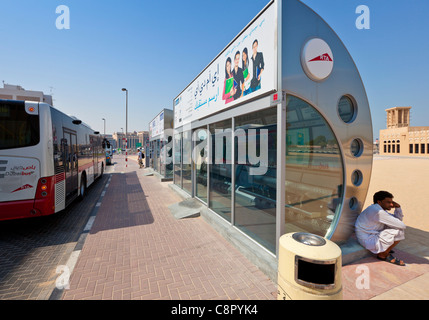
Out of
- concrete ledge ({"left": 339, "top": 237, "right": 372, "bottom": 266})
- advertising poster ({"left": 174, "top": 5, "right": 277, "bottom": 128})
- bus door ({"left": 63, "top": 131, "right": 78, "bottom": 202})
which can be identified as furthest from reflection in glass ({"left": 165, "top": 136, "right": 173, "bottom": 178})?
concrete ledge ({"left": 339, "top": 237, "right": 372, "bottom": 266})

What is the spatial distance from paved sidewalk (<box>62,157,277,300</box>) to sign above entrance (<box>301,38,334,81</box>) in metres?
3.31

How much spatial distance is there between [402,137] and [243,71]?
71948mm

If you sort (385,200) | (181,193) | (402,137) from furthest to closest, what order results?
1. (402,137)
2. (181,193)
3. (385,200)

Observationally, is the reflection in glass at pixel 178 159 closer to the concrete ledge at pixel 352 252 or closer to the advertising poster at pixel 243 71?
the advertising poster at pixel 243 71

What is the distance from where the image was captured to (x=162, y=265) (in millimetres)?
3707

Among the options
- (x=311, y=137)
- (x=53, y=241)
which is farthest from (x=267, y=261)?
(x=53, y=241)

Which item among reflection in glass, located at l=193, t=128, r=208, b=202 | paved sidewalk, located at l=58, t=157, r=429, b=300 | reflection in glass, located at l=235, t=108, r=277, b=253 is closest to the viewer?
paved sidewalk, located at l=58, t=157, r=429, b=300

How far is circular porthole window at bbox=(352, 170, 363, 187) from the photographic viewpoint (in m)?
4.16

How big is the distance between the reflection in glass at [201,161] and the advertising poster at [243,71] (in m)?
0.65

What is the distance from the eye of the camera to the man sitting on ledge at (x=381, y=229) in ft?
11.8

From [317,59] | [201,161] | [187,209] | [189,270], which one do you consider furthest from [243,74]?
[187,209]

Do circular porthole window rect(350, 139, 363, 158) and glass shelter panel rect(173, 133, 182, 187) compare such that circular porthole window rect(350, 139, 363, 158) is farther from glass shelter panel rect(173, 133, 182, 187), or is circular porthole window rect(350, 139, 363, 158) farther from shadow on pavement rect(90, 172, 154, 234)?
glass shelter panel rect(173, 133, 182, 187)

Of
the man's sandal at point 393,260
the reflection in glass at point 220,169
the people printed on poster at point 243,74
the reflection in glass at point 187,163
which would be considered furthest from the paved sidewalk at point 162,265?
the people printed on poster at point 243,74

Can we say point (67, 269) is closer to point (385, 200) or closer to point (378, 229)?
point (378, 229)
